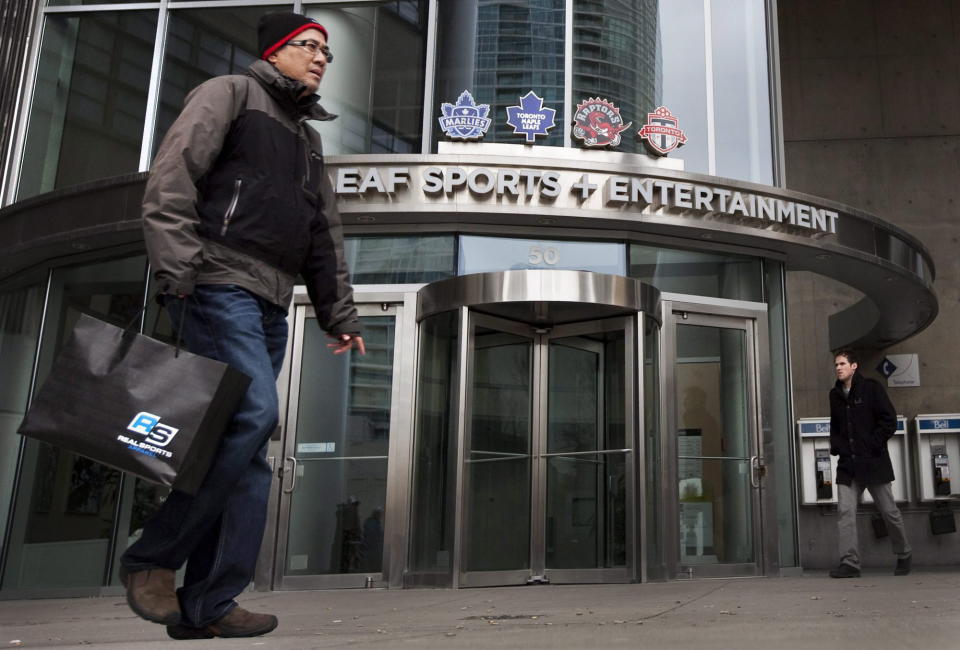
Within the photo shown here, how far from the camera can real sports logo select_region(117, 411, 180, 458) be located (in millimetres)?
2568

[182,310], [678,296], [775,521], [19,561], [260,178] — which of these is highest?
[678,296]

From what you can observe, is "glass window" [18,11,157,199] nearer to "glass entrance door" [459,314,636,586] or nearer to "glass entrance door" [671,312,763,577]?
"glass entrance door" [459,314,636,586]

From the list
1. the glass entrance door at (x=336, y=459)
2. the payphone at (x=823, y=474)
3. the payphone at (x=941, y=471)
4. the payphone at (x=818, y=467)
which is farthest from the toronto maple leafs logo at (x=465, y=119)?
the payphone at (x=941, y=471)

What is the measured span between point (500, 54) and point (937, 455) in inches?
278

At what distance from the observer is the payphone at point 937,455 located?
11570 millimetres

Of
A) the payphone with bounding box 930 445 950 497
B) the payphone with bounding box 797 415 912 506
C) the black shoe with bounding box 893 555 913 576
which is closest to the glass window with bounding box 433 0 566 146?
the black shoe with bounding box 893 555 913 576

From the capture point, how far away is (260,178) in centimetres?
297

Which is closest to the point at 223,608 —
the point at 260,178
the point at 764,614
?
the point at 260,178

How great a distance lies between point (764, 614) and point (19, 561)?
7700 millimetres

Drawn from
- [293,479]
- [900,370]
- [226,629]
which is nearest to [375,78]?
[293,479]

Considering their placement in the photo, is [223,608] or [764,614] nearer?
[223,608]

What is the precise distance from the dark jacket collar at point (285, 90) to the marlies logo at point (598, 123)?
5.89 m

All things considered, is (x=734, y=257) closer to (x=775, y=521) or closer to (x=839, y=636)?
(x=775, y=521)

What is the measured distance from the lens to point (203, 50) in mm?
9844
